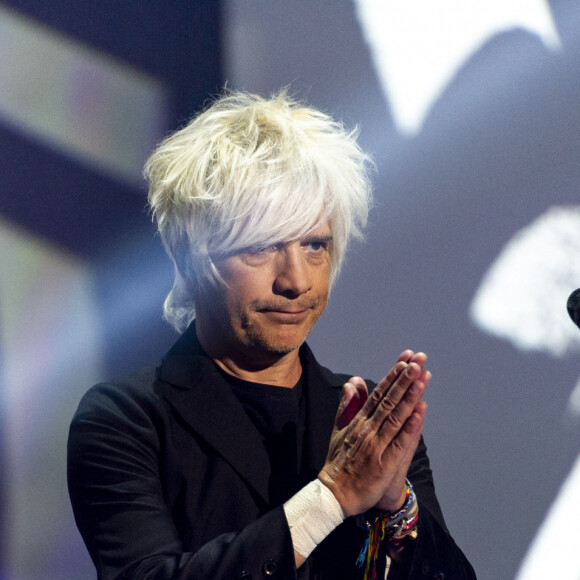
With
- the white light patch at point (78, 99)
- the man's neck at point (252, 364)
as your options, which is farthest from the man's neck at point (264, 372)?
the white light patch at point (78, 99)

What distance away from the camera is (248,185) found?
3.85 ft

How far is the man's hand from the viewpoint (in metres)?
1.00

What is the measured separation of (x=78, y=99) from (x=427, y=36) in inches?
32.0

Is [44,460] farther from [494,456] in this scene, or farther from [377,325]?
[494,456]

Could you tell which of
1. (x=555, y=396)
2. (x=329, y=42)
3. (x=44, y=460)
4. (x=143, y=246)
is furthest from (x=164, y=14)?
(x=555, y=396)

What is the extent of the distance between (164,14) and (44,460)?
1.05 metres

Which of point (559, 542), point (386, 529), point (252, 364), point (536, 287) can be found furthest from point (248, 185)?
point (559, 542)

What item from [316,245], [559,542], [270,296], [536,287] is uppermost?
[536,287]

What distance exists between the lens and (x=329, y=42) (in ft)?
6.30

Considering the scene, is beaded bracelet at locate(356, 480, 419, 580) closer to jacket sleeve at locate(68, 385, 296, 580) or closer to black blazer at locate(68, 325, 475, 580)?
black blazer at locate(68, 325, 475, 580)

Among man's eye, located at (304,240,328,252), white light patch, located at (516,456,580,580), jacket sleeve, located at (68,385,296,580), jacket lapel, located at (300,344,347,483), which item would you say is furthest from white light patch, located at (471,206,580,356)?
jacket sleeve, located at (68,385,296,580)

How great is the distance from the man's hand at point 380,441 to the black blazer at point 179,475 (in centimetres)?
16

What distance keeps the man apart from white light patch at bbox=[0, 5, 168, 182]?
595 millimetres

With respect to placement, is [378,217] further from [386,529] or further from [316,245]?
[386,529]
